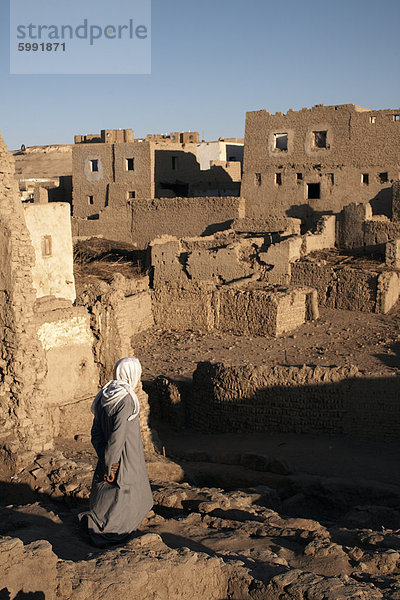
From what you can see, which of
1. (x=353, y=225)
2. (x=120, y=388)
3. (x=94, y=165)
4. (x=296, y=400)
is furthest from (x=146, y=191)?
(x=120, y=388)

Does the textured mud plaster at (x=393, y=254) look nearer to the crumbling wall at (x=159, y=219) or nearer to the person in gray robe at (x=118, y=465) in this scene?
the crumbling wall at (x=159, y=219)

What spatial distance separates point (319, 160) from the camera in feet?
78.3

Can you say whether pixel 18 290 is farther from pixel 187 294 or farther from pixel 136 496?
pixel 187 294

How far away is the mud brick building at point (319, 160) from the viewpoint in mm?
22719

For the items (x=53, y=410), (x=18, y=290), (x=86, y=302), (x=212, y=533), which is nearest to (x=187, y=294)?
(x=86, y=302)

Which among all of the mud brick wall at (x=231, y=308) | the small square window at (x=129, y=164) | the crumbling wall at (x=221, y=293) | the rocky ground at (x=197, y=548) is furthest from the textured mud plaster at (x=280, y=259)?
the small square window at (x=129, y=164)

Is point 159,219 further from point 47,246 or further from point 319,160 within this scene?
point 47,246

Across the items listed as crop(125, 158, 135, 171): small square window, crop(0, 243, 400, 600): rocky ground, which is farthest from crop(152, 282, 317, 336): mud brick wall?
crop(125, 158, 135, 171): small square window

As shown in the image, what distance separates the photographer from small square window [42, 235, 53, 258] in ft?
51.3

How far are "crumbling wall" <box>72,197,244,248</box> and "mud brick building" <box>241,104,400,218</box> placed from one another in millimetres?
1231

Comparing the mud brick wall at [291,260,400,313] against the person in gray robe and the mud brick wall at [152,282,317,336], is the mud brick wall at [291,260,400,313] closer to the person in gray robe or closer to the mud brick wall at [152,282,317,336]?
the mud brick wall at [152,282,317,336]

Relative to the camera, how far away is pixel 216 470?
8.94 m

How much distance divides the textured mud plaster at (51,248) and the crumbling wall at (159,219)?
28.2 ft

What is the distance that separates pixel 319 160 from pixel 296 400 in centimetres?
1509
